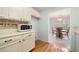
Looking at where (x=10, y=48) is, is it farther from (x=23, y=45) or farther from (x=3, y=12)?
(x=3, y=12)

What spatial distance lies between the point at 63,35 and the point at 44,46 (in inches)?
13.3

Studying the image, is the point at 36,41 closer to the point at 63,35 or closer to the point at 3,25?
the point at 63,35

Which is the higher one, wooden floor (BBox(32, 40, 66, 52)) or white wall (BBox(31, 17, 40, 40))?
white wall (BBox(31, 17, 40, 40))

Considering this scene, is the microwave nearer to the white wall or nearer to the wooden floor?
the white wall

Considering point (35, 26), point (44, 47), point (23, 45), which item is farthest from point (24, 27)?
point (44, 47)

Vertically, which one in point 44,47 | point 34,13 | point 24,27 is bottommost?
point 44,47

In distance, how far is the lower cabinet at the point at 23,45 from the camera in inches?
52.0

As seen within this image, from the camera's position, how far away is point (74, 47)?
4.48 ft

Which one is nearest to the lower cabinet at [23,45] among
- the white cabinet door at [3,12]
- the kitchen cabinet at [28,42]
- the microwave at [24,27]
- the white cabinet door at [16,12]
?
the kitchen cabinet at [28,42]

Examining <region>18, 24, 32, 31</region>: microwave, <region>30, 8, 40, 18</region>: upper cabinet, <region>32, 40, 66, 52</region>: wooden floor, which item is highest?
<region>30, 8, 40, 18</region>: upper cabinet

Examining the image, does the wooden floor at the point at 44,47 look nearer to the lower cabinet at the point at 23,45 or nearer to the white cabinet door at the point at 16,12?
the lower cabinet at the point at 23,45

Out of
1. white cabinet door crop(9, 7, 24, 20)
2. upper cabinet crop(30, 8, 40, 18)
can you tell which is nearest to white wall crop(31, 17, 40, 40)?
upper cabinet crop(30, 8, 40, 18)

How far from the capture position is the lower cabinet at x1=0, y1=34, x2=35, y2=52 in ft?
4.34

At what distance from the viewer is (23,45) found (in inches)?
55.6
